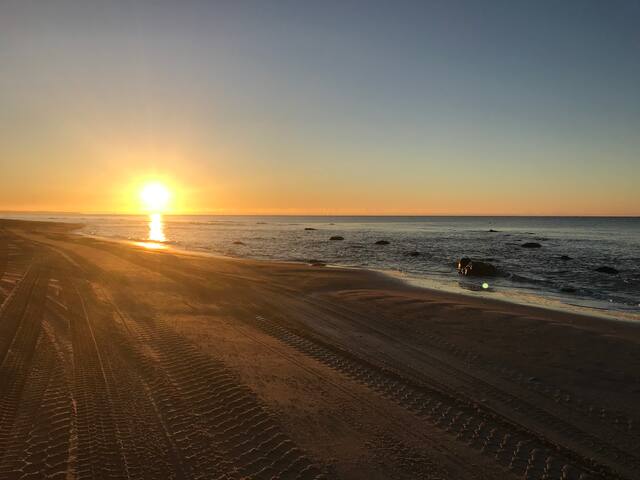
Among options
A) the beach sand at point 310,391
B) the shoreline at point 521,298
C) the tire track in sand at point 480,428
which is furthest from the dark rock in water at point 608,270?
the tire track in sand at point 480,428

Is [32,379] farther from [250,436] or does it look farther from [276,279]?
[276,279]

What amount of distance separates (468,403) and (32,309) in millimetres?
11165

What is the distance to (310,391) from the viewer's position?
255 inches

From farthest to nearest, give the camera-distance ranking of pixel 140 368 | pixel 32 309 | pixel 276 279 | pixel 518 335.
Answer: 1. pixel 276 279
2. pixel 32 309
3. pixel 518 335
4. pixel 140 368

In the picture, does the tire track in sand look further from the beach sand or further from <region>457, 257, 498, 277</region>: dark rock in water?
<region>457, 257, 498, 277</region>: dark rock in water

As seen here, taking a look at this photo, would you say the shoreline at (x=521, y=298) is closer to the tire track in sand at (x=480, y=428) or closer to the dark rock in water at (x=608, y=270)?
the tire track in sand at (x=480, y=428)

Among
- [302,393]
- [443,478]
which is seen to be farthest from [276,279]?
[443,478]

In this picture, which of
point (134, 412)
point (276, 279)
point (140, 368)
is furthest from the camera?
point (276, 279)

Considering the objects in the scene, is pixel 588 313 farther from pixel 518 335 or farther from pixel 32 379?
pixel 32 379

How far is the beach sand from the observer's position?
15.1 feet

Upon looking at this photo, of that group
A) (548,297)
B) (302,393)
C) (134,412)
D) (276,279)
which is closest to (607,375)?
(302,393)

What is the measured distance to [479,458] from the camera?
15.6 ft

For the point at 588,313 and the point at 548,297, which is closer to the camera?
the point at 588,313

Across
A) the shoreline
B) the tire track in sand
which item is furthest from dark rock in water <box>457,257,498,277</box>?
the tire track in sand
